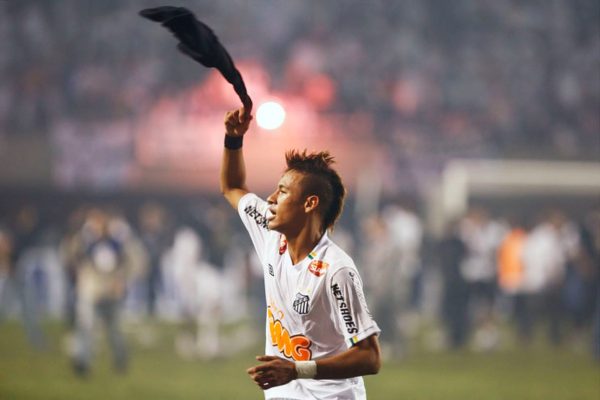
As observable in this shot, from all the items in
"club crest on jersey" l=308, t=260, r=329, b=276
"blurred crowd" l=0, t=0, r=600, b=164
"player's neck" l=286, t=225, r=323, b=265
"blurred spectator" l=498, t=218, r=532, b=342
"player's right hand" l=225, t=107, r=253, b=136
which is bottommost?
"blurred spectator" l=498, t=218, r=532, b=342

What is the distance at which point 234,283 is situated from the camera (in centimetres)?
1409

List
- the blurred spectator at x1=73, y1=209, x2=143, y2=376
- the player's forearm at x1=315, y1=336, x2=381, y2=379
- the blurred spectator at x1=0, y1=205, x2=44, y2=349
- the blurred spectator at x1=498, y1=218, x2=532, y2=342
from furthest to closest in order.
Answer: the blurred spectator at x1=498, y1=218, x2=532, y2=342 < the blurred spectator at x1=0, y1=205, x2=44, y2=349 < the blurred spectator at x1=73, y1=209, x2=143, y2=376 < the player's forearm at x1=315, y1=336, x2=381, y2=379

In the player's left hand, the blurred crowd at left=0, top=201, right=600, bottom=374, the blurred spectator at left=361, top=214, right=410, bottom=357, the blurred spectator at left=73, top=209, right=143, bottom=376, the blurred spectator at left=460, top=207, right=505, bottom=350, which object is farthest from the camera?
the blurred spectator at left=460, top=207, right=505, bottom=350

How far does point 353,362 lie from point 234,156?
1.34 meters

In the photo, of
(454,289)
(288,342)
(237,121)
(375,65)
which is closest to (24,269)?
(454,289)

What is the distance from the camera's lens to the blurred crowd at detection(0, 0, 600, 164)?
1527cm

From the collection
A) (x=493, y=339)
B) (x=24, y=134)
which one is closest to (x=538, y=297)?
(x=493, y=339)

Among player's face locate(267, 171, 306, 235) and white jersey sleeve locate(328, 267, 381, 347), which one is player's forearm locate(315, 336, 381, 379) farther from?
player's face locate(267, 171, 306, 235)

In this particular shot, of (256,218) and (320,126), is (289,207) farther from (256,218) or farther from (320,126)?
(320,126)

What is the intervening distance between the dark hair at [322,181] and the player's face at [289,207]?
39 millimetres

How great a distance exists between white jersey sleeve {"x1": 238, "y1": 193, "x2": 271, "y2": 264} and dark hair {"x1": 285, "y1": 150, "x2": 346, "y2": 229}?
0.36 m

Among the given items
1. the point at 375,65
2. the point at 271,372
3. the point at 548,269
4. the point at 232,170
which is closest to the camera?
the point at 271,372

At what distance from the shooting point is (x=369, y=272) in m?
12.9

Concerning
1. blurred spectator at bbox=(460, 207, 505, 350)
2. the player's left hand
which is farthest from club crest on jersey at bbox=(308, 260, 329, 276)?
blurred spectator at bbox=(460, 207, 505, 350)
